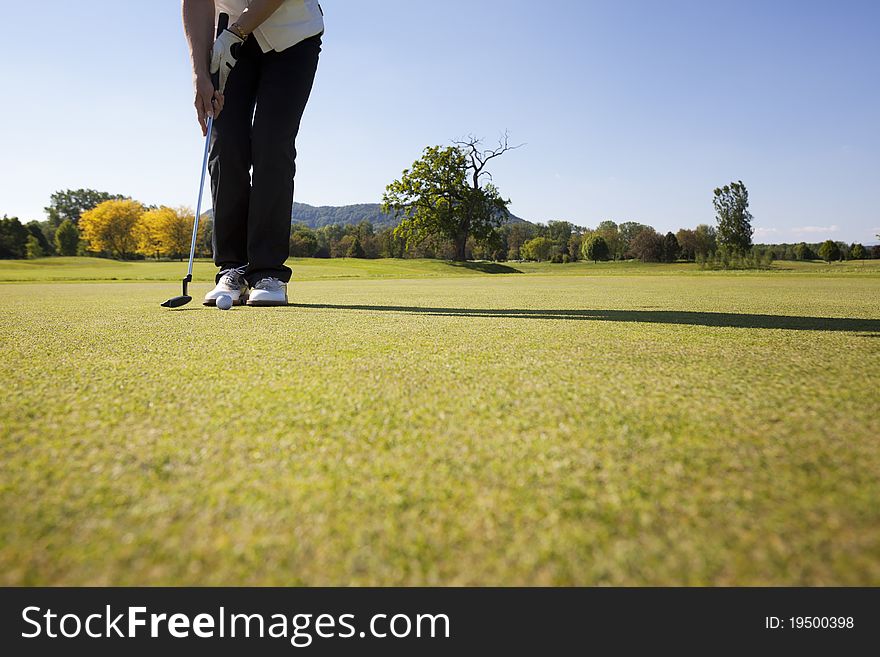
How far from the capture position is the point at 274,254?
330 cm

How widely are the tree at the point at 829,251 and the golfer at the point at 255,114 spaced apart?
71.5 m

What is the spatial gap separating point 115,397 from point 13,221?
209ft

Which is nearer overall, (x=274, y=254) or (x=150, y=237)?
(x=274, y=254)

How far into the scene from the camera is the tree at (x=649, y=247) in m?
68.2

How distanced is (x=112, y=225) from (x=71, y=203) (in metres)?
29.7

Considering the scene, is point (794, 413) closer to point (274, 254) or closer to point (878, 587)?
point (878, 587)

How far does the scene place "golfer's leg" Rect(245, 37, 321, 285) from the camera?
3121mm

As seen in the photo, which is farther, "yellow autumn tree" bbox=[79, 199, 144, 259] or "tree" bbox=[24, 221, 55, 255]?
"tree" bbox=[24, 221, 55, 255]

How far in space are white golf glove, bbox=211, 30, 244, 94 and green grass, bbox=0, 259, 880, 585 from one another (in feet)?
7.32

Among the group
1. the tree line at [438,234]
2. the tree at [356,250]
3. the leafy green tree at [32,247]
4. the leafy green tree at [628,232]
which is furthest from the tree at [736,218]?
the leafy green tree at [32,247]

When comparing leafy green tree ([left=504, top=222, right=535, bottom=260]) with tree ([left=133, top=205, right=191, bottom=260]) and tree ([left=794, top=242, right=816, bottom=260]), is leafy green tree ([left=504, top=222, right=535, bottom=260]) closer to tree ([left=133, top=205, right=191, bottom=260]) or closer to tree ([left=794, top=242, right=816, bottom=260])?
tree ([left=794, top=242, right=816, bottom=260])

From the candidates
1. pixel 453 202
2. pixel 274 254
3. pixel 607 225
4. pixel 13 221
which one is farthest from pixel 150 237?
pixel 607 225

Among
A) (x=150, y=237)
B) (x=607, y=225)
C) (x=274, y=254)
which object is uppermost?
(x=607, y=225)

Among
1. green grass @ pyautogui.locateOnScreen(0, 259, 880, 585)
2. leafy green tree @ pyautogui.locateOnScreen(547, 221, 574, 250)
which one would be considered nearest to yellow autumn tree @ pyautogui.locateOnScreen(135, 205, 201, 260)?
green grass @ pyautogui.locateOnScreen(0, 259, 880, 585)
